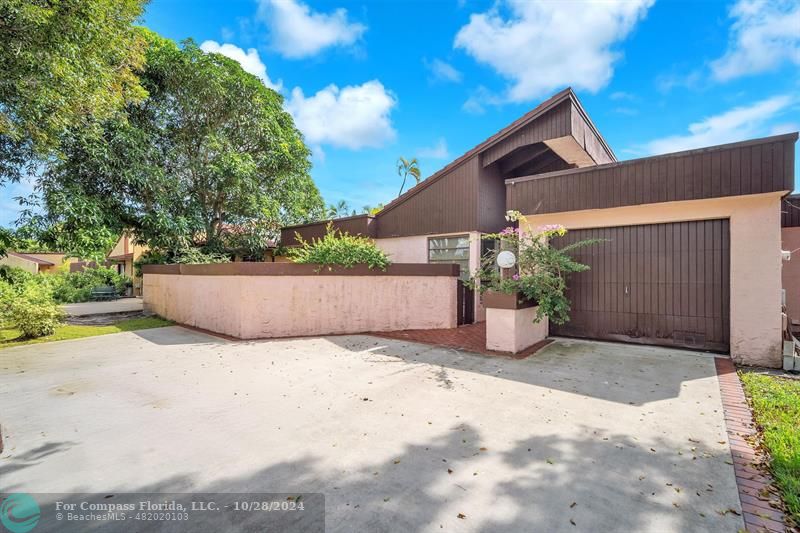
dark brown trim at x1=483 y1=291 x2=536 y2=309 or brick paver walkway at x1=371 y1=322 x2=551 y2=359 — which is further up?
dark brown trim at x1=483 y1=291 x2=536 y2=309

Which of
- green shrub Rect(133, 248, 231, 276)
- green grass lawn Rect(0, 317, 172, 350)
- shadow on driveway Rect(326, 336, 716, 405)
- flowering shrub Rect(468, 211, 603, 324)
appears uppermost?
green shrub Rect(133, 248, 231, 276)

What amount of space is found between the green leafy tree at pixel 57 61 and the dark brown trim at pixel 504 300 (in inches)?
346

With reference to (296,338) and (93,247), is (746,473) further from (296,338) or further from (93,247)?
(93,247)

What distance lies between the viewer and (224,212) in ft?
46.3

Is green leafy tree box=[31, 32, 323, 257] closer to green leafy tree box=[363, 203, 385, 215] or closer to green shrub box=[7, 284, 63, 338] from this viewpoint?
green shrub box=[7, 284, 63, 338]

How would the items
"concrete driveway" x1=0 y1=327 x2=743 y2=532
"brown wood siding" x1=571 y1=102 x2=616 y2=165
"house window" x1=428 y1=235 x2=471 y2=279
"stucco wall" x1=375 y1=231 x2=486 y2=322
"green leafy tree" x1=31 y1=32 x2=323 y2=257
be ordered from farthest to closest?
"green leafy tree" x1=31 y1=32 x2=323 y2=257
"house window" x1=428 y1=235 x2=471 y2=279
"stucco wall" x1=375 y1=231 x2=486 y2=322
"brown wood siding" x1=571 y1=102 x2=616 y2=165
"concrete driveway" x1=0 y1=327 x2=743 y2=532

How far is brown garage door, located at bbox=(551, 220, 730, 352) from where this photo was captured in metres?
5.80

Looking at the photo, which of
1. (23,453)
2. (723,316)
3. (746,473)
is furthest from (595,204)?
(23,453)

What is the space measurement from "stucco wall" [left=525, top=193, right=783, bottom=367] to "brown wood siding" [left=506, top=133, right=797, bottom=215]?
0.82 ft

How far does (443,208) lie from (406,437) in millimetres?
8268

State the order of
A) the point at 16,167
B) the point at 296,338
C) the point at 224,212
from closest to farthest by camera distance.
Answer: the point at 296,338 → the point at 16,167 → the point at 224,212

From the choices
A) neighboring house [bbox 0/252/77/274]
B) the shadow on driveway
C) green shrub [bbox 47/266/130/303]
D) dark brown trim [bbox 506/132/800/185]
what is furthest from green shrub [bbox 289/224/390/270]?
neighboring house [bbox 0/252/77/274]

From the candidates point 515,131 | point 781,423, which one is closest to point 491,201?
point 515,131

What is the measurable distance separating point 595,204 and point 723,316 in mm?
2795
